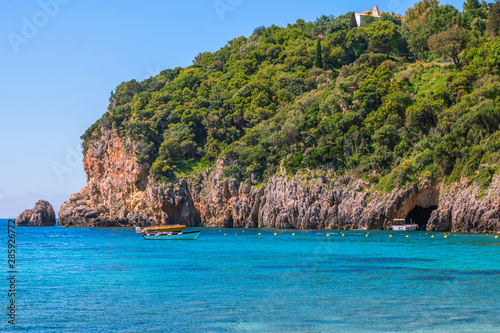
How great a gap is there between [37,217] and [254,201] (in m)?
70.6

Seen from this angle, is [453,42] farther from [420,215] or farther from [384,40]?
[420,215]

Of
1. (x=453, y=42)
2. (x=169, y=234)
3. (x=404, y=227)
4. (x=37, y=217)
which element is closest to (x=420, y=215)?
(x=404, y=227)

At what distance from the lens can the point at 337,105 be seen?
93812mm

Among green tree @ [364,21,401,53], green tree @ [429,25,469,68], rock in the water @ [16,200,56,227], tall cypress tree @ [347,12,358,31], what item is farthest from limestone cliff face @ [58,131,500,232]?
tall cypress tree @ [347,12,358,31]

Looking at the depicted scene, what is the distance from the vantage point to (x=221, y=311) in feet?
72.3

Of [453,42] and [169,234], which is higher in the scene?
[453,42]

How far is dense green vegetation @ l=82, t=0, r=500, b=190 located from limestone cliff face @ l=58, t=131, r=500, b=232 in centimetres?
234

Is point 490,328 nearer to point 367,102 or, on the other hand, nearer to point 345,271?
point 345,271

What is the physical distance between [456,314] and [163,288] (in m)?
14.3

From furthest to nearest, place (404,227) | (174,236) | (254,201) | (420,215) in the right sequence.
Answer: (254,201)
(420,215)
(404,227)
(174,236)

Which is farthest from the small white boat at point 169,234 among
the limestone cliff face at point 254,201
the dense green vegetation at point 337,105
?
the dense green vegetation at point 337,105

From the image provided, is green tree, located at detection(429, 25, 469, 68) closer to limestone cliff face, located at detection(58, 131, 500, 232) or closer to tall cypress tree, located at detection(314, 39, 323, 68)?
tall cypress tree, located at detection(314, 39, 323, 68)

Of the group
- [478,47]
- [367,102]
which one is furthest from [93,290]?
[478,47]

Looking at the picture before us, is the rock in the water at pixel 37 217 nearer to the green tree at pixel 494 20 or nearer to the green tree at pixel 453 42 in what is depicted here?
the green tree at pixel 453 42
